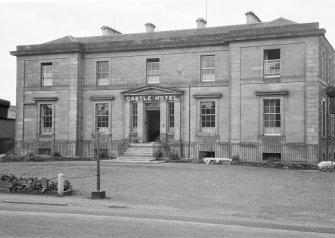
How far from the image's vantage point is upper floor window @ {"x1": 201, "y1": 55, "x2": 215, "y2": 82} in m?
30.2

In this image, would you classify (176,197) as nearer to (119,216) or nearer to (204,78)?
(119,216)

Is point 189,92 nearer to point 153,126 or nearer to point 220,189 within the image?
point 153,126

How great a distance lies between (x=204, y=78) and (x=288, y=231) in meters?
21.4

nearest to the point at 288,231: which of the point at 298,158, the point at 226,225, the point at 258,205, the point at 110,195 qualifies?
the point at 226,225

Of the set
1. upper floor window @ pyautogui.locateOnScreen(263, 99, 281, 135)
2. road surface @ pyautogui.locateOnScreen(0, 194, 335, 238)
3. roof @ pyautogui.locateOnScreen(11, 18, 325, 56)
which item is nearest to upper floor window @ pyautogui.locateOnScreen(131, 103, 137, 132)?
roof @ pyautogui.locateOnScreen(11, 18, 325, 56)

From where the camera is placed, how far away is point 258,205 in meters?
13.3

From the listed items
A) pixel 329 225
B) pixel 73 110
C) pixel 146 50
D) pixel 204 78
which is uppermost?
pixel 146 50

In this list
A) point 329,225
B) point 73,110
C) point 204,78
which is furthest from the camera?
point 73,110

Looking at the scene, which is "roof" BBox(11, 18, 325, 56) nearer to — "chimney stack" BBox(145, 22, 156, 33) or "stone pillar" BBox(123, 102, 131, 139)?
"chimney stack" BBox(145, 22, 156, 33)

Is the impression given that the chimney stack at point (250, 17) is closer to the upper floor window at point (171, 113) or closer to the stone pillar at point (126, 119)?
the upper floor window at point (171, 113)

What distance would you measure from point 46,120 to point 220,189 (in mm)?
20520

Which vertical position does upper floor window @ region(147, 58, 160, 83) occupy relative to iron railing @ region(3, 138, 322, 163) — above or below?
above

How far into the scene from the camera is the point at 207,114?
30078 mm

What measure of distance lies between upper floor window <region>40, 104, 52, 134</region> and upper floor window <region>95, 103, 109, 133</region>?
11.8 feet
